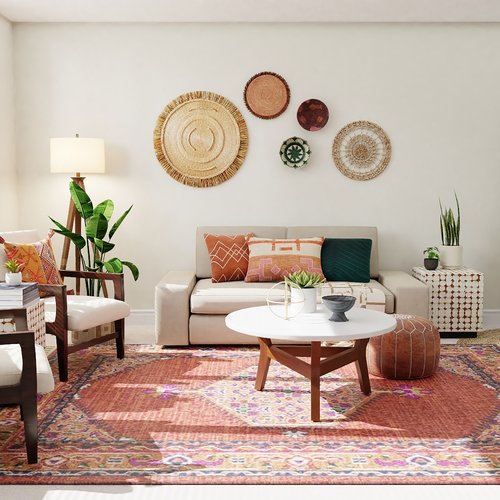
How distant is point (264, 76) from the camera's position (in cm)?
561

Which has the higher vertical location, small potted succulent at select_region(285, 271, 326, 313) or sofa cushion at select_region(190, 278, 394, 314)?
small potted succulent at select_region(285, 271, 326, 313)

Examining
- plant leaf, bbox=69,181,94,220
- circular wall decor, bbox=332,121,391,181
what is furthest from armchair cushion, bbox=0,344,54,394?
circular wall decor, bbox=332,121,391,181

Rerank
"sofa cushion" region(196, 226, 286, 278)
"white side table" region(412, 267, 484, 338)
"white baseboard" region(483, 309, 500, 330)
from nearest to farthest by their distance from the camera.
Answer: "white side table" region(412, 267, 484, 338) < "sofa cushion" region(196, 226, 286, 278) < "white baseboard" region(483, 309, 500, 330)

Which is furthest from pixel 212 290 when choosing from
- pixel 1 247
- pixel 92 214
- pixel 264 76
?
pixel 264 76

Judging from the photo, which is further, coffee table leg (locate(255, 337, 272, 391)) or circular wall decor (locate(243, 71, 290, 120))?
circular wall decor (locate(243, 71, 290, 120))

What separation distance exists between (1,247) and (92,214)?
2.93 ft

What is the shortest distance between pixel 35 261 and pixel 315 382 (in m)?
2.07

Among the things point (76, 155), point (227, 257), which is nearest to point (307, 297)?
point (227, 257)

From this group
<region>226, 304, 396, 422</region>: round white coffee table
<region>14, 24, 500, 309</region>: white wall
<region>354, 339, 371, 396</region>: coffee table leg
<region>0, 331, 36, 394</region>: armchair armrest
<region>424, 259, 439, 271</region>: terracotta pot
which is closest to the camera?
<region>0, 331, 36, 394</region>: armchair armrest

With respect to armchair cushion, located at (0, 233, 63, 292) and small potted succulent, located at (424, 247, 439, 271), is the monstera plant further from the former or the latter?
small potted succulent, located at (424, 247, 439, 271)

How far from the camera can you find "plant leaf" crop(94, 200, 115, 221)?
200 inches

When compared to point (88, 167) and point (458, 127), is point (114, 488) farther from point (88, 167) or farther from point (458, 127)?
point (458, 127)

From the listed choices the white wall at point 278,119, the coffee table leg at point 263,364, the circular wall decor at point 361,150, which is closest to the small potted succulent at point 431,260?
the white wall at point 278,119

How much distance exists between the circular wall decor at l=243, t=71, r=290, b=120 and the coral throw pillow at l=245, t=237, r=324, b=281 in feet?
3.75
